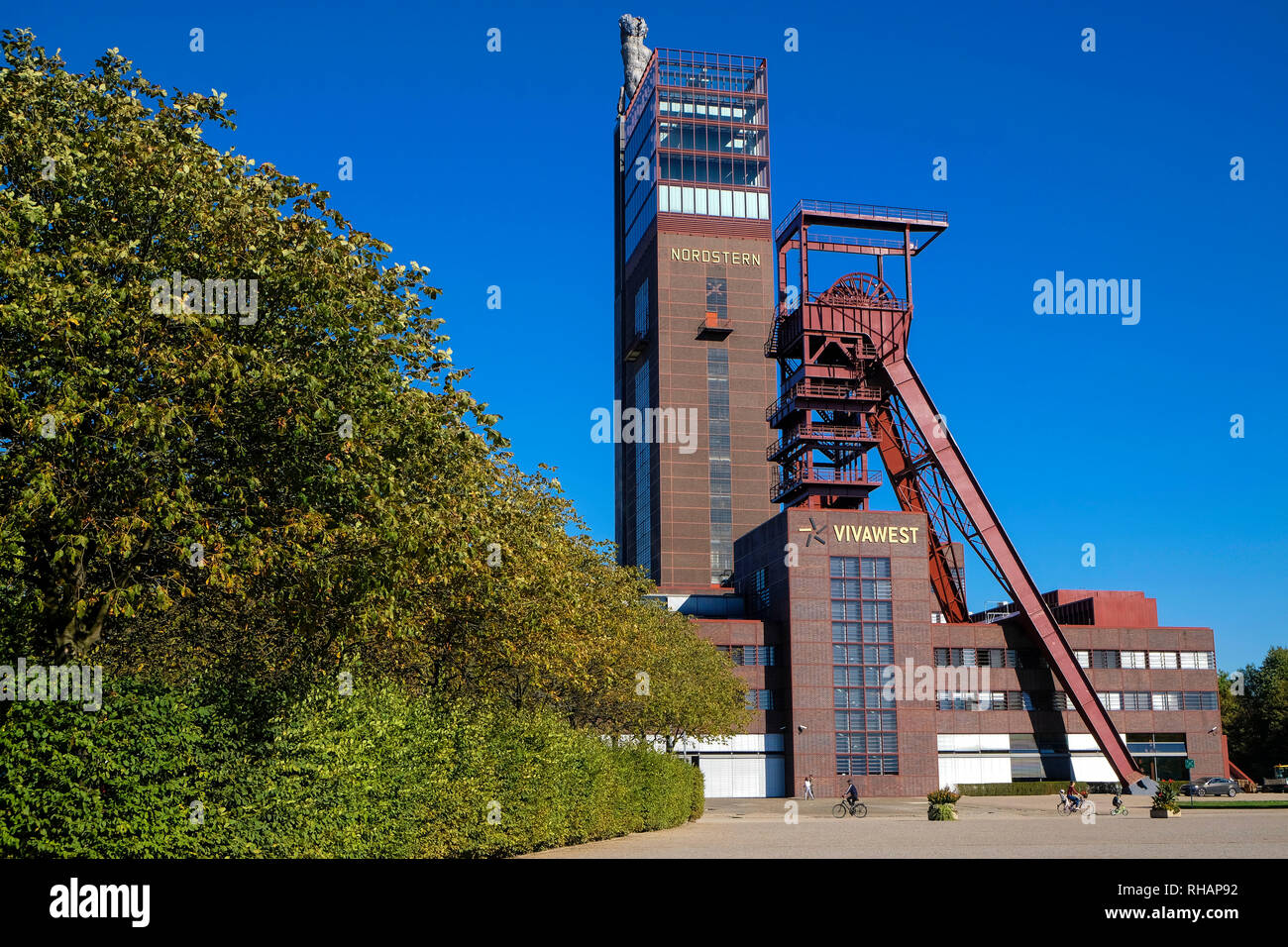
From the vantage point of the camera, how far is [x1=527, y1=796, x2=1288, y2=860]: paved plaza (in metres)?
29.6

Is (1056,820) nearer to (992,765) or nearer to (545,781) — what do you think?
(545,781)

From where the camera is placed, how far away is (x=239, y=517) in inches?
715

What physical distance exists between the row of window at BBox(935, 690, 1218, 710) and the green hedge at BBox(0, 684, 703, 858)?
68961 mm

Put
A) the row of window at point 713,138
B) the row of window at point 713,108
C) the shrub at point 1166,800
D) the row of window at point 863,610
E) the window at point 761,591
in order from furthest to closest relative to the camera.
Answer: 1. the row of window at point 713,108
2. the row of window at point 713,138
3. the window at point 761,591
4. the row of window at point 863,610
5. the shrub at point 1166,800

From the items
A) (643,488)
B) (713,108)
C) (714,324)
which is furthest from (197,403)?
(713,108)

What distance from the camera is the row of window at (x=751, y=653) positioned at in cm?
8919

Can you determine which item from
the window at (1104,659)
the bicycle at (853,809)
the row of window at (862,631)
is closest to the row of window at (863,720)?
the row of window at (862,631)

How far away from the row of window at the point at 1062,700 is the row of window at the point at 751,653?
1390 centimetres

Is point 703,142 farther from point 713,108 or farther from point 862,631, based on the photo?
point 862,631

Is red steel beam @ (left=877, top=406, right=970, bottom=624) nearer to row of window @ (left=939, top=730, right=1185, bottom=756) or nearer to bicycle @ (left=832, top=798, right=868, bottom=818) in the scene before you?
row of window @ (left=939, top=730, right=1185, bottom=756)

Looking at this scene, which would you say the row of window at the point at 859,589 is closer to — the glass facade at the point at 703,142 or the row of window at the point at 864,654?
the row of window at the point at 864,654

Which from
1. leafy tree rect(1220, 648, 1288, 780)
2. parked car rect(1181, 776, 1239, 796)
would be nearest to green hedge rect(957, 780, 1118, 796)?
parked car rect(1181, 776, 1239, 796)

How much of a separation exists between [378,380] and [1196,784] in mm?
79992
